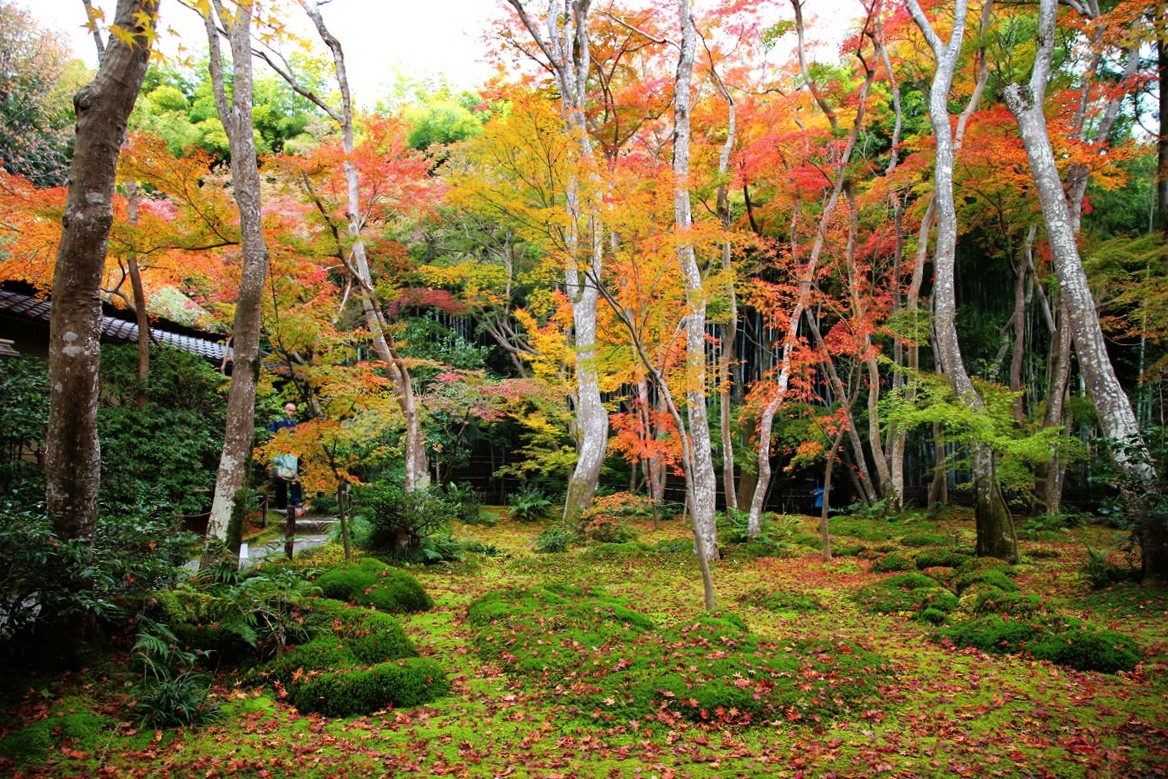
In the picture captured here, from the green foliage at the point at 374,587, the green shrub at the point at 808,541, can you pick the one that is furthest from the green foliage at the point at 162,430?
the green shrub at the point at 808,541

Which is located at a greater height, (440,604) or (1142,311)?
(1142,311)

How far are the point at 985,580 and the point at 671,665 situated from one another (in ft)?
12.9

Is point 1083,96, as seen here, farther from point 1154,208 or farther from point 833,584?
point 833,584

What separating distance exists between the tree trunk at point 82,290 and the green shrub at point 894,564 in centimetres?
801

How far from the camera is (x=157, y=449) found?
8.91 m

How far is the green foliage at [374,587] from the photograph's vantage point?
18.6 ft

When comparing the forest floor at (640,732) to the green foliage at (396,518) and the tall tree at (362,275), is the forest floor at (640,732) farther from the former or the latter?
the tall tree at (362,275)

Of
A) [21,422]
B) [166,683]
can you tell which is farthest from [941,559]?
[21,422]

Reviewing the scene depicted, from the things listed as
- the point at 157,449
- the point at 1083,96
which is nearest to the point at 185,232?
the point at 157,449

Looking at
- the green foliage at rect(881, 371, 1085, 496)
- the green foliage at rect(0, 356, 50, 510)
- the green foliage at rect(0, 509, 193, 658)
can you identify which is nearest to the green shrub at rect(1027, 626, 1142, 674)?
the green foliage at rect(881, 371, 1085, 496)

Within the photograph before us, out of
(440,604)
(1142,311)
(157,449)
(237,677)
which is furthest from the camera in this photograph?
(157,449)

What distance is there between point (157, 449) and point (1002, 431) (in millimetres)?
10278

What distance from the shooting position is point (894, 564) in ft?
27.7

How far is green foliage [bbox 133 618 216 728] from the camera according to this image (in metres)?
3.43
